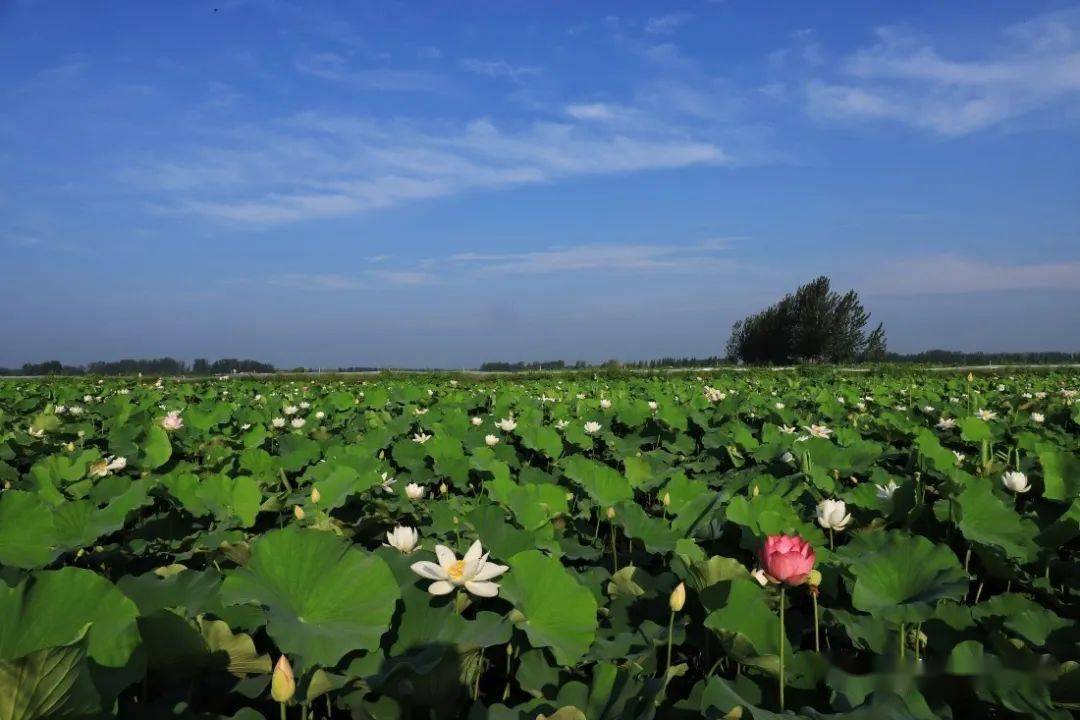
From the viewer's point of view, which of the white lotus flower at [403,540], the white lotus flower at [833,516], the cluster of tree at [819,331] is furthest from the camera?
the cluster of tree at [819,331]

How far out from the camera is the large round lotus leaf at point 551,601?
4.17 feet

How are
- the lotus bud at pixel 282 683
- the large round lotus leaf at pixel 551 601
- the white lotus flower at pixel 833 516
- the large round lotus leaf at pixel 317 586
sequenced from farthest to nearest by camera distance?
the white lotus flower at pixel 833 516, the large round lotus leaf at pixel 551 601, the large round lotus leaf at pixel 317 586, the lotus bud at pixel 282 683

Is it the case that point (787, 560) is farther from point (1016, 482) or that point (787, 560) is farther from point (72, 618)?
point (1016, 482)

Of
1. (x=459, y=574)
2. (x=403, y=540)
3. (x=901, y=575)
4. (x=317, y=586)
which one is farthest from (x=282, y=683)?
(x=901, y=575)

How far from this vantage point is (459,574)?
1284 millimetres

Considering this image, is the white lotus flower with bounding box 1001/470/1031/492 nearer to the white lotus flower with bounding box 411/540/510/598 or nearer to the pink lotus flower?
the pink lotus flower

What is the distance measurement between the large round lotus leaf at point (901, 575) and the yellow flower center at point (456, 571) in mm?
781

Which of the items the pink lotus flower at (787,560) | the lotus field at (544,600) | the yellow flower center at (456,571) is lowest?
the lotus field at (544,600)

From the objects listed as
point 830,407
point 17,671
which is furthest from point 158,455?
point 830,407

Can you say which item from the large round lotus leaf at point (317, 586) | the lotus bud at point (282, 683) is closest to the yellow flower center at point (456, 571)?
the large round lotus leaf at point (317, 586)

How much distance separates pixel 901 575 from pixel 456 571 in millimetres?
944

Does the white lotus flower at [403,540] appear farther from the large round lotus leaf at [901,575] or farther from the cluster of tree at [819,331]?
the cluster of tree at [819,331]

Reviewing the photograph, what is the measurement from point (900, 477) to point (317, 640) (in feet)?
7.92

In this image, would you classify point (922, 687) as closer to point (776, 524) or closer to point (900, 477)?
point (776, 524)
